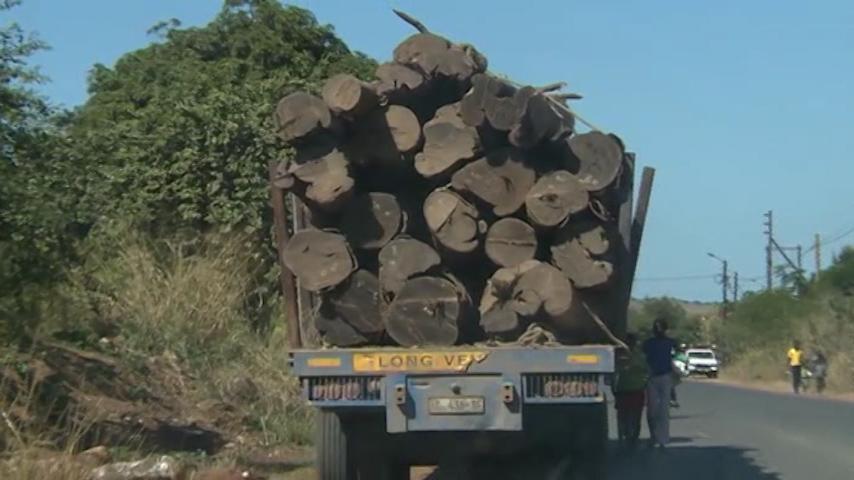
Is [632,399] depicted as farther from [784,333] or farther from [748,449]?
[784,333]

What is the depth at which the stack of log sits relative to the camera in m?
10.6

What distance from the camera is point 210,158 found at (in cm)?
2338

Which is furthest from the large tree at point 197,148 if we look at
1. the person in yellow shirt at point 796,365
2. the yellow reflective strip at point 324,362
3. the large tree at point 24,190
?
the person in yellow shirt at point 796,365

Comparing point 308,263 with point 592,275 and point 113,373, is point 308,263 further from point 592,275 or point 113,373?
point 113,373

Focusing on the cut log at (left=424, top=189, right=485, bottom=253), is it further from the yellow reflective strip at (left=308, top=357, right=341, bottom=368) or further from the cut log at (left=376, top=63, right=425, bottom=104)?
the yellow reflective strip at (left=308, top=357, right=341, bottom=368)

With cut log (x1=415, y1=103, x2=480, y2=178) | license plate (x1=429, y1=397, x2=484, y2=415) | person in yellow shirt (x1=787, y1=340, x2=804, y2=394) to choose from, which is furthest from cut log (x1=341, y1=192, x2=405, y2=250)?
person in yellow shirt (x1=787, y1=340, x2=804, y2=394)

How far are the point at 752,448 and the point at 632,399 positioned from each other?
225 centimetres

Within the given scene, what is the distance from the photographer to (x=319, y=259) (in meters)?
10.7

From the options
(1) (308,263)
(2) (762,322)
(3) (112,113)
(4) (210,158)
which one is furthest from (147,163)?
(2) (762,322)

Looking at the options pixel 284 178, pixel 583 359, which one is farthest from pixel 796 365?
pixel 284 178

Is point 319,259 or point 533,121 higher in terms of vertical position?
point 533,121

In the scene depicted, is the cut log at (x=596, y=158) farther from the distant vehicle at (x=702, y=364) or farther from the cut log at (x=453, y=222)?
the distant vehicle at (x=702, y=364)

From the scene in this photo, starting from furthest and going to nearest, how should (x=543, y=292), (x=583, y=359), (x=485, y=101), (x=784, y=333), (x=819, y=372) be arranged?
(x=784, y=333), (x=819, y=372), (x=485, y=101), (x=543, y=292), (x=583, y=359)

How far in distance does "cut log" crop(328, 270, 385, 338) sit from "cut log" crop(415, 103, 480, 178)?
39.0 inches
